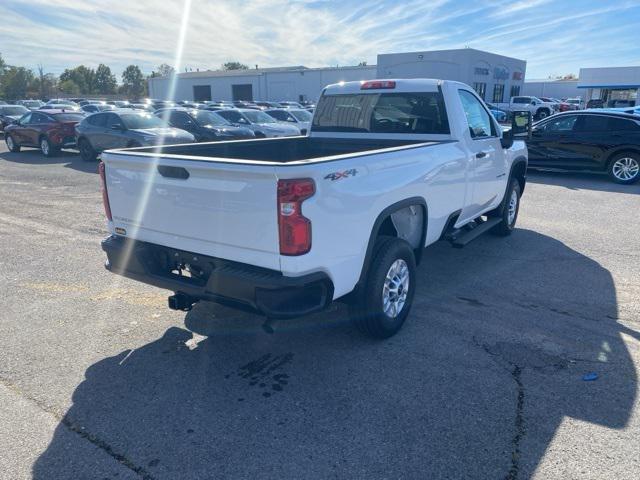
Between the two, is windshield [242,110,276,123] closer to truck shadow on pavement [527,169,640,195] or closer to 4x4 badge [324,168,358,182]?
truck shadow on pavement [527,169,640,195]

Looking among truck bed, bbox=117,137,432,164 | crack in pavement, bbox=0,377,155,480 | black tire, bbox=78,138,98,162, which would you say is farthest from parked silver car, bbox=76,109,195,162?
crack in pavement, bbox=0,377,155,480

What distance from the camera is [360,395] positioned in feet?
11.1

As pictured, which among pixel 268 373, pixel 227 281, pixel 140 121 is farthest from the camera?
pixel 140 121

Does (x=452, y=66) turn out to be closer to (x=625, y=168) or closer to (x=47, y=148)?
(x=625, y=168)

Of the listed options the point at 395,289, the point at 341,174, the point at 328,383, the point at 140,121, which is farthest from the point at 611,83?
the point at 328,383

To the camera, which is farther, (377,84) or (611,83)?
(611,83)

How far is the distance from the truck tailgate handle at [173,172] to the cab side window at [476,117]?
10.9 feet

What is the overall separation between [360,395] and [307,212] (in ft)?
4.30

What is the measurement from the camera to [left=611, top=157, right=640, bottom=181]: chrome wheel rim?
11688 mm

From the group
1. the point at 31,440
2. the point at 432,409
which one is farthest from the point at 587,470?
the point at 31,440

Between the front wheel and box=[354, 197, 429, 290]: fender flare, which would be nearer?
box=[354, 197, 429, 290]: fender flare

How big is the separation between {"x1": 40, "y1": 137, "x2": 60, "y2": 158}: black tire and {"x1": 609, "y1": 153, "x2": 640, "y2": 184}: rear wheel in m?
17.2

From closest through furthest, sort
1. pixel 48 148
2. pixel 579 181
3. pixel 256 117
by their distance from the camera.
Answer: pixel 579 181, pixel 48 148, pixel 256 117

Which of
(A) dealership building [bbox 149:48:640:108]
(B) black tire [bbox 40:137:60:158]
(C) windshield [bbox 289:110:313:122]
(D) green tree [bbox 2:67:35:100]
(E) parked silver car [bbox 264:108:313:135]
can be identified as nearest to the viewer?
(B) black tire [bbox 40:137:60:158]
